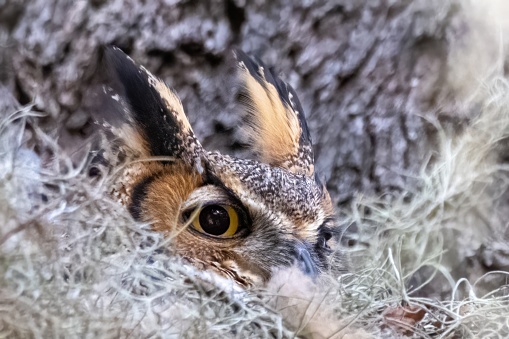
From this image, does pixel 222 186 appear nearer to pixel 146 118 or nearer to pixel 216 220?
pixel 216 220

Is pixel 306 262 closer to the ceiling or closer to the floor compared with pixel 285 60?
closer to the floor

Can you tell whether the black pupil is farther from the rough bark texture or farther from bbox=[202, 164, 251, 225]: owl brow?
the rough bark texture

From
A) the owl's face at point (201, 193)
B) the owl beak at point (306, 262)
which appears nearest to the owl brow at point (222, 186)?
the owl's face at point (201, 193)

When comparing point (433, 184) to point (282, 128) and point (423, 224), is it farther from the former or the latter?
point (282, 128)

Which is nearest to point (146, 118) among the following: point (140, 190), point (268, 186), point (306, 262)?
point (140, 190)

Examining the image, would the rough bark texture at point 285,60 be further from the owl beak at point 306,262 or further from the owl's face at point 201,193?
the owl beak at point 306,262

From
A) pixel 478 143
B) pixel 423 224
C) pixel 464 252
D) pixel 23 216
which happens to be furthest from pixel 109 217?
pixel 464 252

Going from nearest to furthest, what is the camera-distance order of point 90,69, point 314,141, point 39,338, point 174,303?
point 39,338 < point 174,303 < point 90,69 < point 314,141

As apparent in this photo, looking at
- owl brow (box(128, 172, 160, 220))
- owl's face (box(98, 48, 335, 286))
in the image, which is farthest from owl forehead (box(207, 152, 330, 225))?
owl brow (box(128, 172, 160, 220))
